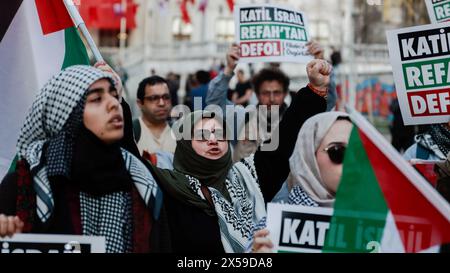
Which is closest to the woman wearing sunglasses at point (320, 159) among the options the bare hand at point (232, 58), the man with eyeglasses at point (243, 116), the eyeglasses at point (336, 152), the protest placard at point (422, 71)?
the eyeglasses at point (336, 152)

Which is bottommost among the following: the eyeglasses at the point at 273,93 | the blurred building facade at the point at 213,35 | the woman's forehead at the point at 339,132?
the woman's forehead at the point at 339,132

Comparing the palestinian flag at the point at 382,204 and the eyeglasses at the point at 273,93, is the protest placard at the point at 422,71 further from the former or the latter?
the palestinian flag at the point at 382,204

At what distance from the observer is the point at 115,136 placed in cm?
355

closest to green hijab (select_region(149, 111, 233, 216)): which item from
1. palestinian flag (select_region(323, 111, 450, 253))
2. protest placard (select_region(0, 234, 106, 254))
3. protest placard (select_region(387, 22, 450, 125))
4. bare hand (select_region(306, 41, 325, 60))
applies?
protest placard (select_region(0, 234, 106, 254))

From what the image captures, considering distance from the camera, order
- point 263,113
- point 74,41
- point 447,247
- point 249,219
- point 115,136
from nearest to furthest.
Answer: point 447,247 → point 115,136 → point 249,219 → point 74,41 → point 263,113

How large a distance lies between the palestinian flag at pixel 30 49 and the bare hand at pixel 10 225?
1259mm

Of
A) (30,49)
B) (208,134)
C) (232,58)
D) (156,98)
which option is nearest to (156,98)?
(156,98)

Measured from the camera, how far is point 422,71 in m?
5.82

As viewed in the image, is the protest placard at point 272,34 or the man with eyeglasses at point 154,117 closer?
the man with eyeglasses at point 154,117

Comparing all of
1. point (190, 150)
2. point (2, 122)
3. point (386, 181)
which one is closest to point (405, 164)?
point (386, 181)

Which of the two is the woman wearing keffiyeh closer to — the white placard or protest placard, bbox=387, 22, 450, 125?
the white placard

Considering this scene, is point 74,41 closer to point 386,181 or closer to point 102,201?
point 102,201

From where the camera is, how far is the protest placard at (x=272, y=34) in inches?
304
